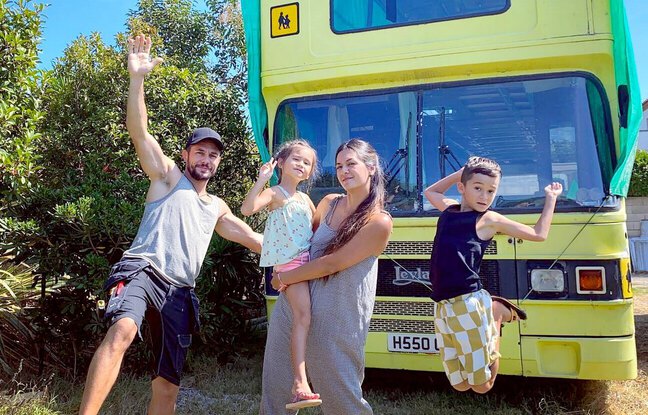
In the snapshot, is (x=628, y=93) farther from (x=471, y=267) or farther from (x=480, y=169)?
(x=471, y=267)

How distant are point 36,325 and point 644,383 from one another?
5.44m

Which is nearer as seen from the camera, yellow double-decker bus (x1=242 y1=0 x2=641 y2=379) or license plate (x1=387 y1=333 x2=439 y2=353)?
yellow double-decker bus (x1=242 y1=0 x2=641 y2=379)

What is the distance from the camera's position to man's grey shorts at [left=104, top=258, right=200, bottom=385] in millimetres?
2912

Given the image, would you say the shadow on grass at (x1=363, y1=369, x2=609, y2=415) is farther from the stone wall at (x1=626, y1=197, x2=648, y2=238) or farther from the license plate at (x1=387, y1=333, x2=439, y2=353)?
the stone wall at (x1=626, y1=197, x2=648, y2=238)

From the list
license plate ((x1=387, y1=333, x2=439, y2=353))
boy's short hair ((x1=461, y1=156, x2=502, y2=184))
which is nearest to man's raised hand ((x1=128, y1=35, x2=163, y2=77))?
boy's short hair ((x1=461, y1=156, x2=502, y2=184))

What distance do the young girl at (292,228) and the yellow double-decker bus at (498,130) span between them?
137 cm

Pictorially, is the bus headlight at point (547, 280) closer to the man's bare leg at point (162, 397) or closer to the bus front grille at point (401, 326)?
the bus front grille at point (401, 326)

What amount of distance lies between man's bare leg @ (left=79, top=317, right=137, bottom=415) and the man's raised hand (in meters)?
1.32

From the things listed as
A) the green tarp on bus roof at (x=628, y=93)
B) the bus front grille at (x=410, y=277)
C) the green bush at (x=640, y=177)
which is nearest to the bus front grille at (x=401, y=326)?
the bus front grille at (x=410, y=277)

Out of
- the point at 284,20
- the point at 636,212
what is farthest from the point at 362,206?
the point at 636,212

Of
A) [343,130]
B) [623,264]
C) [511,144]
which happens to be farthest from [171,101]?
[623,264]

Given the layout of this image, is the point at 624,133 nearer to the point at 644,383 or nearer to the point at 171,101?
the point at 644,383

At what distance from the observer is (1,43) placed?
4473 millimetres

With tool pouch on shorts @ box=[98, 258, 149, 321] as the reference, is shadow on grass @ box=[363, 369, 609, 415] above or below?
below
